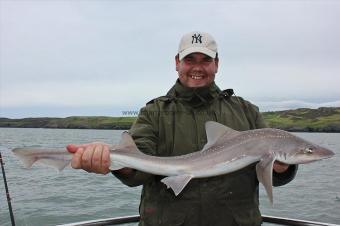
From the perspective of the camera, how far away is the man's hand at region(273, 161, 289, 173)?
12.9 ft

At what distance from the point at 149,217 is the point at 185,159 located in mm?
613

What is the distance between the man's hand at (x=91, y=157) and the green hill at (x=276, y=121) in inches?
3512

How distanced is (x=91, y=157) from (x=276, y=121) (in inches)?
4422

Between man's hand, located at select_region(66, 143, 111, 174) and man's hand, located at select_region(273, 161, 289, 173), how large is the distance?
4.80 ft

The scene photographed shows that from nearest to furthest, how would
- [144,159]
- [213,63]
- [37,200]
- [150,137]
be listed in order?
[144,159] < [150,137] < [213,63] < [37,200]

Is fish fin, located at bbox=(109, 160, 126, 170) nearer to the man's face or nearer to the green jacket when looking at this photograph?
the green jacket

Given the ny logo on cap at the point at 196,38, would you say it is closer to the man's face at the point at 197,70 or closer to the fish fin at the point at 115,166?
the man's face at the point at 197,70

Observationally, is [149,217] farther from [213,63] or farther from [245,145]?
[213,63]

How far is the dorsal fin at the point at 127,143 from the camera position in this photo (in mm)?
3791

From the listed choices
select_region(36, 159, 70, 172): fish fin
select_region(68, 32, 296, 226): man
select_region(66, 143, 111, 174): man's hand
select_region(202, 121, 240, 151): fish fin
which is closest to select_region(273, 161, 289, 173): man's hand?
select_region(68, 32, 296, 226): man

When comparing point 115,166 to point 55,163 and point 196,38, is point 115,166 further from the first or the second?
point 196,38

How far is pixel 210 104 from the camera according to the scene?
419cm

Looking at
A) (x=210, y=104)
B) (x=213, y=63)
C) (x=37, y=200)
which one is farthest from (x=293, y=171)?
(x=37, y=200)

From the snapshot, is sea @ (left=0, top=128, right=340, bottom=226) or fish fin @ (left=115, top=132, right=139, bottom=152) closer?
fish fin @ (left=115, top=132, right=139, bottom=152)
